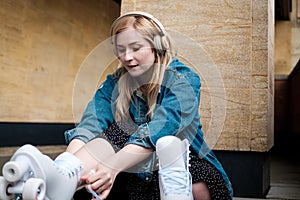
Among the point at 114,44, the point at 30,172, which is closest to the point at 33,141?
the point at 114,44

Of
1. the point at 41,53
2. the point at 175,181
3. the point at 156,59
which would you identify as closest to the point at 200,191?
the point at 175,181

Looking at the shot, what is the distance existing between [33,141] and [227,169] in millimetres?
3724

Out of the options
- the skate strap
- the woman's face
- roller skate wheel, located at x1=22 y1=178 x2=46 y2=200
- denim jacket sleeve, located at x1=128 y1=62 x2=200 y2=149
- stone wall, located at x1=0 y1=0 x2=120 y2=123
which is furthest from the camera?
stone wall, located at x1=0 y1=0 x2=120 y2=123

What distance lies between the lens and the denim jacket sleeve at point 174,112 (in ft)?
4.12

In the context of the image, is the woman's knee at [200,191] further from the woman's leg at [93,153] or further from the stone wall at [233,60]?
the stone wall at [233,60]

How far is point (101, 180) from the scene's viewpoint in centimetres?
115

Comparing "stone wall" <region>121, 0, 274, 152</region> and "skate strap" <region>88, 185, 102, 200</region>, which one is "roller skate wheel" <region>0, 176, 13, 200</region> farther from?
"stone wall" <region>121, 0, 274, 152</region>

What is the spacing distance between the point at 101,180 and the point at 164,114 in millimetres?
273

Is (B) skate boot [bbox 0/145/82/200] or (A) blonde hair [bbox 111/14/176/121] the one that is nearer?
(B) skate boot [bbox 0/145/82/200]

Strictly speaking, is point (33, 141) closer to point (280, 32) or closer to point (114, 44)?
point (114, 44)

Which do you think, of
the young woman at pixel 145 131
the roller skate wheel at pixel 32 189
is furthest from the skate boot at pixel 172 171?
the roller skate wheel at pixel 32 189

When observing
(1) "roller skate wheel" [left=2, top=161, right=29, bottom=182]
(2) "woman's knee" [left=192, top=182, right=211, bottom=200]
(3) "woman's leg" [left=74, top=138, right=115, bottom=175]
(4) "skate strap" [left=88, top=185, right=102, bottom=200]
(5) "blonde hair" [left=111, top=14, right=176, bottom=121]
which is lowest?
(2) "woman's knee" [left=192, top=182, right=211, bottom=200]

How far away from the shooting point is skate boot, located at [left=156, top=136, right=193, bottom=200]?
3.88ft

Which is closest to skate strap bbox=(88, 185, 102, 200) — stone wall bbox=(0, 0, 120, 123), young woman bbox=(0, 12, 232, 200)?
young woman bbox=(0, 12, 232, 200)
